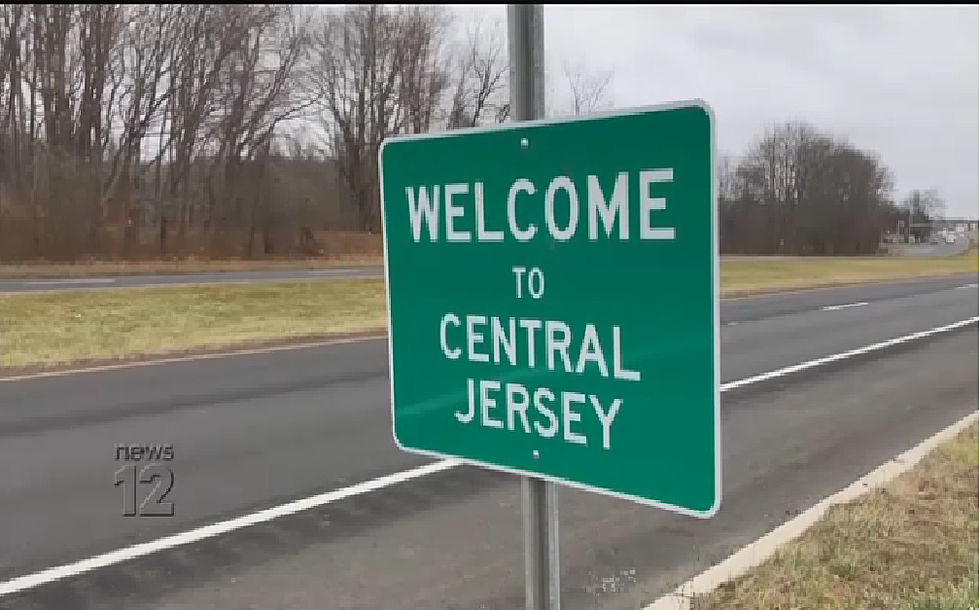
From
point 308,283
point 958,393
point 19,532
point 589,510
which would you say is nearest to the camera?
point 19,532

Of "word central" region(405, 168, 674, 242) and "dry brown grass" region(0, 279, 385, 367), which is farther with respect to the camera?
"dry brown grass" region(0, 279, 385, 367)

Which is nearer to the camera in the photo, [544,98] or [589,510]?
[544,98]

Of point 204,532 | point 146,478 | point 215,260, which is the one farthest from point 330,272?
point 204,532

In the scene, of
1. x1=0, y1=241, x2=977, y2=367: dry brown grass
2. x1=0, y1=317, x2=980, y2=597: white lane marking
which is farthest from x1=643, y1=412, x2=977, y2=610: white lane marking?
x1=0, y1=241, x2=977, y2=367: dry brown grass

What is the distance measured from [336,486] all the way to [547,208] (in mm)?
4618

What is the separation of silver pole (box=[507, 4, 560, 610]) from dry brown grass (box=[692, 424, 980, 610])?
7.30 ft

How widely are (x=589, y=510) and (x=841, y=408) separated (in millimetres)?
4388

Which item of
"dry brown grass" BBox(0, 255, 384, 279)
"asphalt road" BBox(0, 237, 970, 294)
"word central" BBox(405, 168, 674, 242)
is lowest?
"asphalt road" BBox(0, 237, 970, 294)

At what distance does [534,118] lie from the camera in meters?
1.55

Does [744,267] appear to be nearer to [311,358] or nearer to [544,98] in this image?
[311,358]

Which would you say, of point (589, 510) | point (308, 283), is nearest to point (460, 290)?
point (589, 510)

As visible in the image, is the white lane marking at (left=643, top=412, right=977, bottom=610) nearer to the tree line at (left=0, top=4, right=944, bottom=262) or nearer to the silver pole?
the silver pole

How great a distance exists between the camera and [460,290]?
1660mm

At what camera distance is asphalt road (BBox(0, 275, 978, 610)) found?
13.8ft
